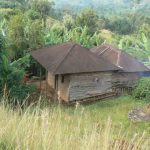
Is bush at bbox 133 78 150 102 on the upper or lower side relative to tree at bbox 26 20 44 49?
lower

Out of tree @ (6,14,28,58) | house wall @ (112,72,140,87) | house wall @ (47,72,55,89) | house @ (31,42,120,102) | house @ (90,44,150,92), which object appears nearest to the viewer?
house @ (31,42,120,102)

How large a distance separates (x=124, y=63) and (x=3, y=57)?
912 centimetres

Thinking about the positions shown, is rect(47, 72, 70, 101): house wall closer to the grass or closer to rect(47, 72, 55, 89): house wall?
rect(47, 72, 55, 89): house wall

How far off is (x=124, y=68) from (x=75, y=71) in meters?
4.45

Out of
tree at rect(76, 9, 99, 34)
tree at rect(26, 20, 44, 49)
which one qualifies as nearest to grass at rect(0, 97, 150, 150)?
tree at rect(26, 20, 44, 49)

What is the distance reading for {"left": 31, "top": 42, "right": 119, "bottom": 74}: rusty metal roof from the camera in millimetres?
17719

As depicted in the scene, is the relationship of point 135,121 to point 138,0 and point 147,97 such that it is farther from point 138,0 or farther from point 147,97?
point 138,0

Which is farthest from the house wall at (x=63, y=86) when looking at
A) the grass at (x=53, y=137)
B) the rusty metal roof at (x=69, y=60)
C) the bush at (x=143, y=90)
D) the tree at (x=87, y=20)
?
the tree at (x=87, y=20)

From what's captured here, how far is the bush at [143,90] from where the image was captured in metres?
20.0

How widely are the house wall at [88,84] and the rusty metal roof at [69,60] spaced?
46cm

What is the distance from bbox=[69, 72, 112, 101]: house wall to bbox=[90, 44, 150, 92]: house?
1.23 m

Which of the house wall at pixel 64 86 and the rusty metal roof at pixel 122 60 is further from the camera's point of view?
the rusty metal roof at pixel 122 60

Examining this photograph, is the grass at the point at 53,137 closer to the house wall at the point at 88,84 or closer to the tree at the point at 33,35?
the house wall at the point at 88,84

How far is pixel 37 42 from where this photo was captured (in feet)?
71.5
